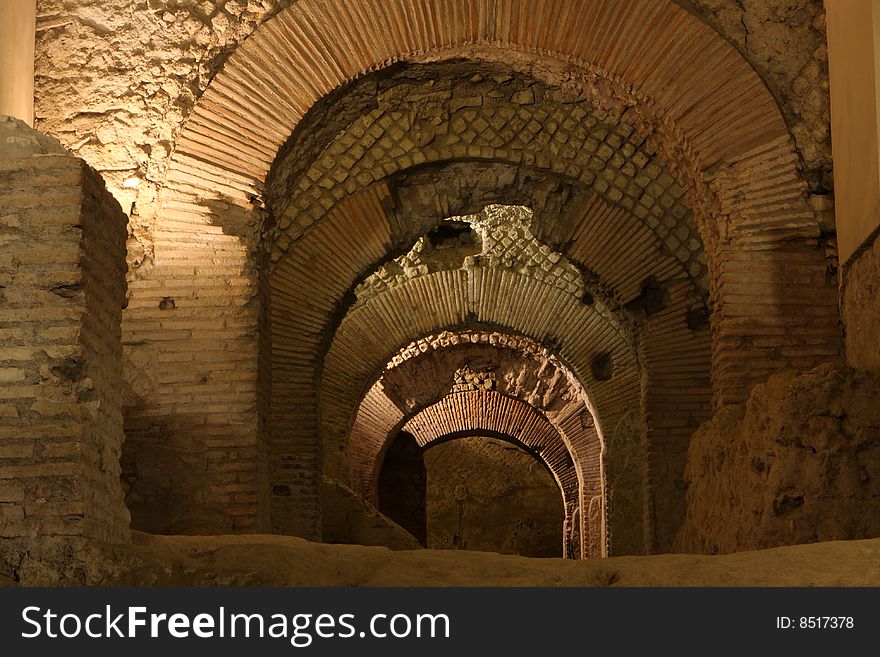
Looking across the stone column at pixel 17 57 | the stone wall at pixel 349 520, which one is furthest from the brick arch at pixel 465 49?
the stone wall at pixel 349 520

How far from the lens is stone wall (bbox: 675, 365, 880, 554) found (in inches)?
188

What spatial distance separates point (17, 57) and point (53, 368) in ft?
9.80

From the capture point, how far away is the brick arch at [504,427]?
1817 centimetres

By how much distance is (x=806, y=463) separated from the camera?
488cm

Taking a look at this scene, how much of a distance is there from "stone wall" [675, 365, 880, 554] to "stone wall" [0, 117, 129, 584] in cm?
262

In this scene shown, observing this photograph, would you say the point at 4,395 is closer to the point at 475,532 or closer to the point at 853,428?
the point at 853,428

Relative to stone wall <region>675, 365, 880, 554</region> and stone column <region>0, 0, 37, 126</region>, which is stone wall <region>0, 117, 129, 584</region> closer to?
stone column <region>0, 0, 37, 126</region>

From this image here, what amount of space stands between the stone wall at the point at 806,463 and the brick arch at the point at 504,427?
12.5m

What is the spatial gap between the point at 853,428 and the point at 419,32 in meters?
3.41

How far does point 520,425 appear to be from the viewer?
18750 millimetres

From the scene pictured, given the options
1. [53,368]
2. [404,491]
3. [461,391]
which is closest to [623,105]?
[53,368]

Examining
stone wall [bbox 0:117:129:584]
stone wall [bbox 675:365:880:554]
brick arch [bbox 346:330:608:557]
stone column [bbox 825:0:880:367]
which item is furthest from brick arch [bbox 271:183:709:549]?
stone wall [bbox 0:117:129:584]

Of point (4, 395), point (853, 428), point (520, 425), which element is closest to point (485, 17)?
point (853, 428)

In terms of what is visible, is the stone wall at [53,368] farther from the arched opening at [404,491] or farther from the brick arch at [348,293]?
the arched opening at [404,491]
